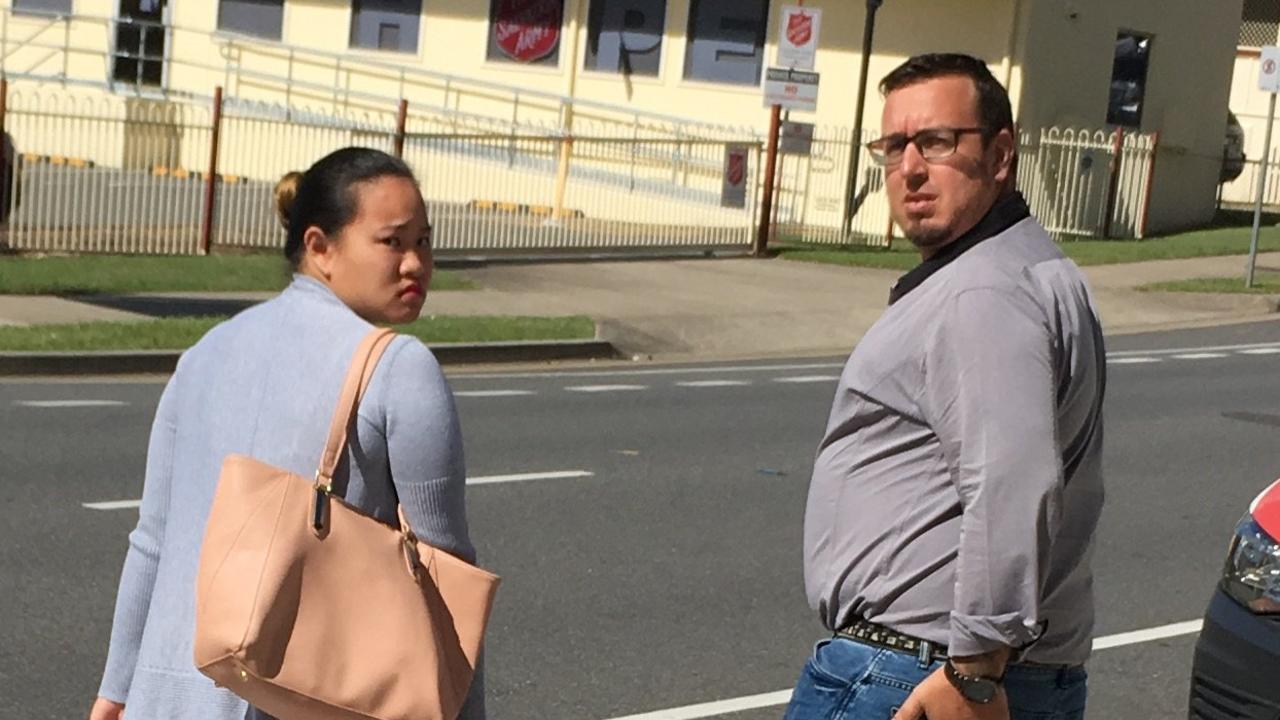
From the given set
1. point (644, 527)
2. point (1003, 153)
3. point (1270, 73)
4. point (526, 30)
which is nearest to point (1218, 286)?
point (1270, 73)

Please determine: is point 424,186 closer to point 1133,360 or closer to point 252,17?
point 1133,360

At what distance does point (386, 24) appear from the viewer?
34.8m

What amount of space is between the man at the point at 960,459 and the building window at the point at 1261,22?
45.9 meters

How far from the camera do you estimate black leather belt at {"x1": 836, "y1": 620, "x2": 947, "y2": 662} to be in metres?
3.52

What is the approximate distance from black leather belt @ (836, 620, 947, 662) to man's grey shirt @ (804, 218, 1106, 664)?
0.02 metres

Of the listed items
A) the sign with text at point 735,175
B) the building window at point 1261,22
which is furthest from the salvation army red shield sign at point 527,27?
the building window at point 1261,22

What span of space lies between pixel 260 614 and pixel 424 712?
307mm

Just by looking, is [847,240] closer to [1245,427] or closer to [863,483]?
[1245,427]

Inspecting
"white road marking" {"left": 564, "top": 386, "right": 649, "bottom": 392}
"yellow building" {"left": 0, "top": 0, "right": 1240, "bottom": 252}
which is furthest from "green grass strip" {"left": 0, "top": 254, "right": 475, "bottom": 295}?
"yellow building" {"left": 0, "top": 0, "right": 1240, "bottom": 252}

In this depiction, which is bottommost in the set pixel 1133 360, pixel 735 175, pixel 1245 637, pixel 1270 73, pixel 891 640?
pixel 1133 360

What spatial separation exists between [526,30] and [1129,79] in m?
9.44

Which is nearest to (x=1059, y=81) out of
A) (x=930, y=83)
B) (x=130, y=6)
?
(x=130, y=6)

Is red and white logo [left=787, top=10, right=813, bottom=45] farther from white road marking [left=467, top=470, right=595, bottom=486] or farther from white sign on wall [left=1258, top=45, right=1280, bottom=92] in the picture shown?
white road marking [left=467, top=470, right=595, bottom=486]

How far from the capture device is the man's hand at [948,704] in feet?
11.1
